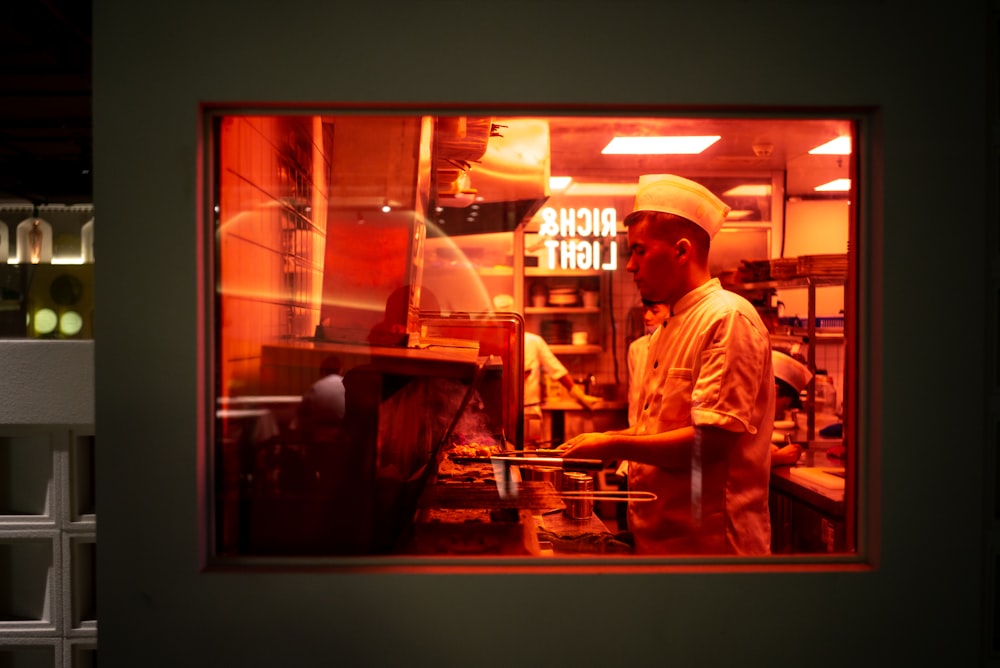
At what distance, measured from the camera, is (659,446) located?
8.44 feet

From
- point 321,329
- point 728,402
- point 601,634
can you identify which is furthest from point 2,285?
point 728,402

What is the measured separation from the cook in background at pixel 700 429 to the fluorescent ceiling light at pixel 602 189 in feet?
12.8

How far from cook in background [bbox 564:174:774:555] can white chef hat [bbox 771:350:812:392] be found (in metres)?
1.64

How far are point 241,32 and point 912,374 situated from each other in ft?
5.14

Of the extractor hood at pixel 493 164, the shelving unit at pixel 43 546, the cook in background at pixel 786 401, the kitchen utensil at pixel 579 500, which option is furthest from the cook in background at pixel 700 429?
the shelving unit at pixel 43 546

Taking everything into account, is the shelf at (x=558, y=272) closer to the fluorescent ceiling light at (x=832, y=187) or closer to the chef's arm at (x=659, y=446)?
the fluorescent ceiling light at (x=832, y=187)

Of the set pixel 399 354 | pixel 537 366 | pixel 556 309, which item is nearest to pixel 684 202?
pixel 399 354

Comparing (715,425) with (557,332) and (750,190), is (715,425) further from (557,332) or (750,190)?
(750,190)

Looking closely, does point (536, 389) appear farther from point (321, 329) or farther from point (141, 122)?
point (141, 122)

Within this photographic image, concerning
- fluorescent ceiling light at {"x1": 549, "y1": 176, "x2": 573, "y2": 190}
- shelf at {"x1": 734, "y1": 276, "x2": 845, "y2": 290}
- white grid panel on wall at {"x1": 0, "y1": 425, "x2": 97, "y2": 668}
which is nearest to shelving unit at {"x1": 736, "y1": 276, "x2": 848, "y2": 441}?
shelf at {"x1": 734, "y1": 276, "x2": 845, "y2": 290}

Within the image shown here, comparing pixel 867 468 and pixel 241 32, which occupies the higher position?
pixel 241 32

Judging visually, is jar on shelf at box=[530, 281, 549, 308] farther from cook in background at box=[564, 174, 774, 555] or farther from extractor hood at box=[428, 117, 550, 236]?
cook in background at box=[564, 174, 774, 555]

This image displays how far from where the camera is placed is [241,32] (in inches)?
65.2

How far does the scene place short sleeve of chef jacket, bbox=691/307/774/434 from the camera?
97.6 inches
